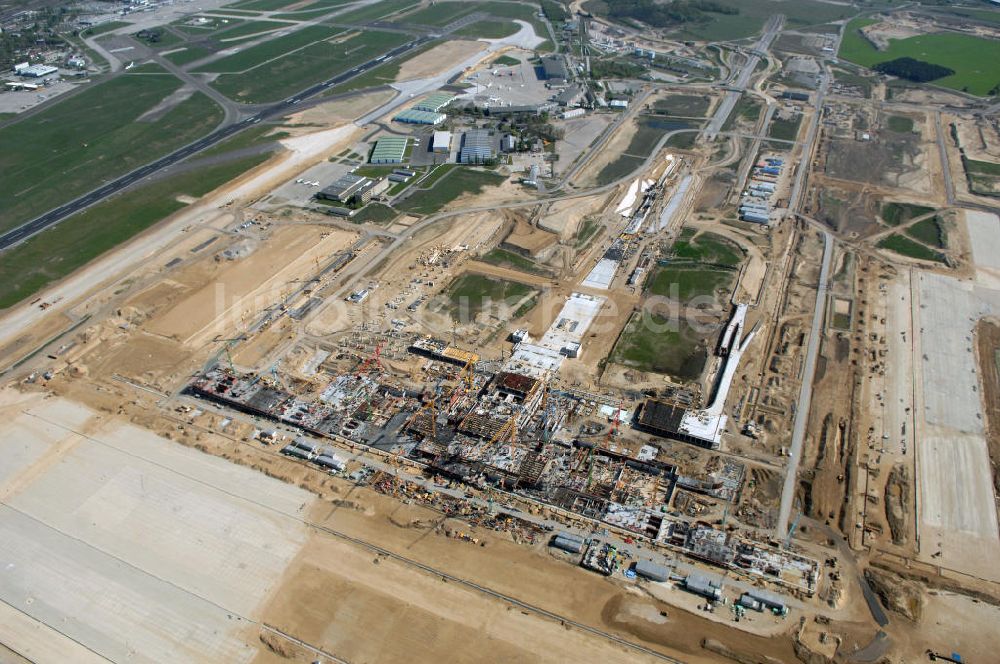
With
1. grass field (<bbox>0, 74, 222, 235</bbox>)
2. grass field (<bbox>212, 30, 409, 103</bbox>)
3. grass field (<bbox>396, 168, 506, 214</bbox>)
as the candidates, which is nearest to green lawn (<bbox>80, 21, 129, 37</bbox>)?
grass field (<bbox>0, 74, 222, 235</bbox>)

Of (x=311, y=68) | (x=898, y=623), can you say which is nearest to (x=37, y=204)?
(x=311, y=68)

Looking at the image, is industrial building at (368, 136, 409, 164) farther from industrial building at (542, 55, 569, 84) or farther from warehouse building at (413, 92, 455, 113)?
industrial building at (542, 55, 569, 84)

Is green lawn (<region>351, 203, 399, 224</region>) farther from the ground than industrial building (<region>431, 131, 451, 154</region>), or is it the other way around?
industrial building (<region>431, 131, 451, 154</region>)

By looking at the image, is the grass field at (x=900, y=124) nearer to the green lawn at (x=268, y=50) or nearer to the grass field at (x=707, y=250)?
the grass field at (x=707, y=250)

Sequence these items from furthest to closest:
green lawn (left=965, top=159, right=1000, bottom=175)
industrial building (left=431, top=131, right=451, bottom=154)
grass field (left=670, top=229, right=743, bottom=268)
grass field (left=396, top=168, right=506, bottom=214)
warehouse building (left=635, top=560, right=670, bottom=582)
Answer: industrial building (left=431, top=131, right=451, bottom=154) < green lawn (left=965, top=159, right=1000, bottom=175) < grass field (left=396, top=168, right=506, bottom=214) < grass field (left=670, top=229, right=743, bottom=268) < warehouse building (left=635, top=560, right=670, bottom=582)

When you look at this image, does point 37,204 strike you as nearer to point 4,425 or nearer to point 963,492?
point 4,425

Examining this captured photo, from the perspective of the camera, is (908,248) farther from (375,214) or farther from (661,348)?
(375,214)
